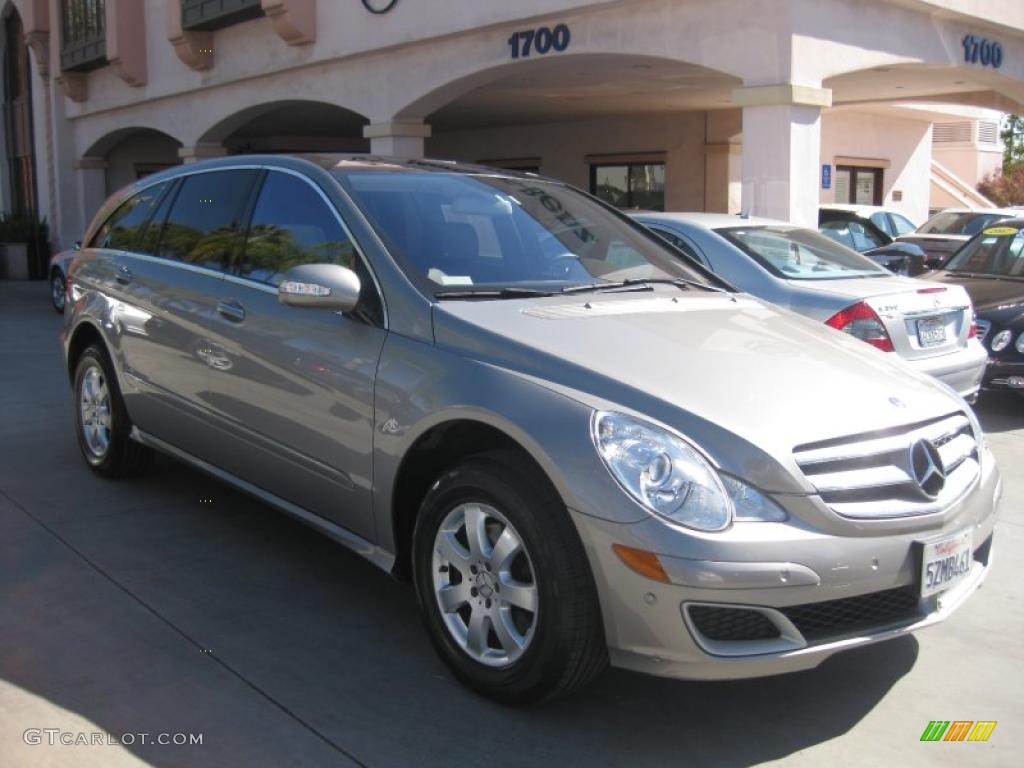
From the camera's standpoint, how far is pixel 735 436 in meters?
3.08

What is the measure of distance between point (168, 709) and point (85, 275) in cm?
345

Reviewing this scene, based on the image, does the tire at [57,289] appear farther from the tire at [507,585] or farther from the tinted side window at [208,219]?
the tire at [507,585]

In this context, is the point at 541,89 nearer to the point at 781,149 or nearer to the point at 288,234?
the point at 781,149

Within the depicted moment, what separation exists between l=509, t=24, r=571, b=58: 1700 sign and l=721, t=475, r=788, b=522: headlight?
10340 millimetres

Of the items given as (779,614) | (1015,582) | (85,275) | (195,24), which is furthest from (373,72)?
(779,614)

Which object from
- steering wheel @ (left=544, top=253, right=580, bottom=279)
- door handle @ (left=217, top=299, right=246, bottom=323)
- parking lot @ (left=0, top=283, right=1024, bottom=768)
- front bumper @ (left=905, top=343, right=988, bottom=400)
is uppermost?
steering wheel @ (left=544, top=253, right=580, bottom=279)

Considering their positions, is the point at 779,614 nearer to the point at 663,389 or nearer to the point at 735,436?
the point at 735,436

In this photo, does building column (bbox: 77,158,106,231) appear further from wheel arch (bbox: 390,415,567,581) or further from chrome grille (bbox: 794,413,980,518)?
chrome grille (bbox: 794,413,980,518)

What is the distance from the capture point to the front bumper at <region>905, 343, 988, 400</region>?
6641 millimetres

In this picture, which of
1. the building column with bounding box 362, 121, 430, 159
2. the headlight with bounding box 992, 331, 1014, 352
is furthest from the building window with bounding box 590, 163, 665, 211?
the headlight with bounding box 992, 331, 1014, 352

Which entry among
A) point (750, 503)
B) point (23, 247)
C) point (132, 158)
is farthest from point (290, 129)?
point (750, 503)

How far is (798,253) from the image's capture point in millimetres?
7344

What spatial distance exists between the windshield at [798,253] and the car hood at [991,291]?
132 cm

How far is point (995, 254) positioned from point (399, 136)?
28.0ft
